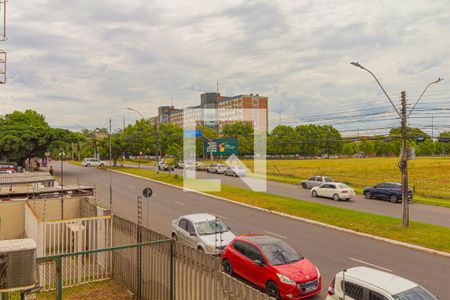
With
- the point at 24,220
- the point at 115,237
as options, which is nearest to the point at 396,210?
the point at 115,237

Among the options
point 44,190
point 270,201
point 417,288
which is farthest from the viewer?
point 270,201

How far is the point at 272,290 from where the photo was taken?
401 inches

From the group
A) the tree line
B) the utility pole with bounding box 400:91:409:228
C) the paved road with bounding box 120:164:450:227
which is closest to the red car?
the utility pole with bounding box 400:91:409:228

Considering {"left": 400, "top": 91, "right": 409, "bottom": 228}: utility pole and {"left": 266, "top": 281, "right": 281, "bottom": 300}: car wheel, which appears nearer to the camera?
{"left": 266, "top": 281, "right": 281, "bottom": 300}: car wheel

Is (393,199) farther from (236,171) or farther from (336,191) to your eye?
(236,171)

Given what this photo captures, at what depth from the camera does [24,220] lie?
1728 cm

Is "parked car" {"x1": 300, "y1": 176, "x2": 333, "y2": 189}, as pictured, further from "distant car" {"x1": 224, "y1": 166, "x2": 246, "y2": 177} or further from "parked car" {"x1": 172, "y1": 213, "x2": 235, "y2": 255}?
"parked car" {"x1": 172, "y1": 213, "x2": 235, "y2": 255}

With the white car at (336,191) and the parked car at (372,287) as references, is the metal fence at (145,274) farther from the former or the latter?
the white car at (336,191)

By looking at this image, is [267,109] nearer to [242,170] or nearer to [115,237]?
[242,170]

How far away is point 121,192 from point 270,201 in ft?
47.9

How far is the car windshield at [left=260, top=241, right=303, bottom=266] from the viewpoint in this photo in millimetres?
10680

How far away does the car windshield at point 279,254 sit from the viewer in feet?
35.0

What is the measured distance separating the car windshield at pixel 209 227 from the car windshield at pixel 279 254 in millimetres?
3796

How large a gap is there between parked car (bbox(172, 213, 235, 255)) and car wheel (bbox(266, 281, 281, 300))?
354cm
